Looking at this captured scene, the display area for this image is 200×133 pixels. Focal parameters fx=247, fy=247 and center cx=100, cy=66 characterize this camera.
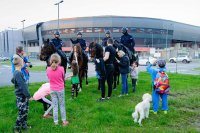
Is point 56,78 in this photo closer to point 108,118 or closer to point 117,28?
point 108,118

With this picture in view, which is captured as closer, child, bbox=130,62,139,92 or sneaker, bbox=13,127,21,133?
sneaker, bbox=13,127,21,133

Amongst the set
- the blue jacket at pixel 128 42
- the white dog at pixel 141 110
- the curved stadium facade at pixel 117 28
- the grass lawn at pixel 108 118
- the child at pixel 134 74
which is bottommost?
the grass lawn at pixel 108 118

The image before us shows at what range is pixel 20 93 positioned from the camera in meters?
5.80

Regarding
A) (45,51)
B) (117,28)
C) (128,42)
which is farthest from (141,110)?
(117,28)

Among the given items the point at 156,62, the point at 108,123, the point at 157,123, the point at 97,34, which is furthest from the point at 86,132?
the point at 97,34

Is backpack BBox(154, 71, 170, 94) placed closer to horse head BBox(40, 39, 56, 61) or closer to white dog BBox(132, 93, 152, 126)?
white dog BBox(132, 93, 152, 126)

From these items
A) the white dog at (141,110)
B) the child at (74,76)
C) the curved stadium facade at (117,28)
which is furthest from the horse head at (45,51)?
the curved stadium facade at (117,28)

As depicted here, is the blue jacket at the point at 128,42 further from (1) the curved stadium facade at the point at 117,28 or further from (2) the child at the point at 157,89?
(1) the curved stadium facade at the point at 117,28

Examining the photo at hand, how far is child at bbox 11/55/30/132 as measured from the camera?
18.6ft

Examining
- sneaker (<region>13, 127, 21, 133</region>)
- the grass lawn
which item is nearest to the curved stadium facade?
the grass lawn

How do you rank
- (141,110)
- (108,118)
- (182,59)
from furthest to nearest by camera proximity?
(182,59), (108,118), (141,110)

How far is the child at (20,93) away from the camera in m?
5.67

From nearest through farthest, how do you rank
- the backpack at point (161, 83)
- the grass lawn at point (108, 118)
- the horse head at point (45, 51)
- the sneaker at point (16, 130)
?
the sneaker at point (16, 130)
the grass lawn at point (108, 118)
the backpack at point (161, 83)
the horse head at point (45, 51)

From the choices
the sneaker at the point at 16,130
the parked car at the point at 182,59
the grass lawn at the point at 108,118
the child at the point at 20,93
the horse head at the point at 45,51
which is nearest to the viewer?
the child at the point at 20,93
